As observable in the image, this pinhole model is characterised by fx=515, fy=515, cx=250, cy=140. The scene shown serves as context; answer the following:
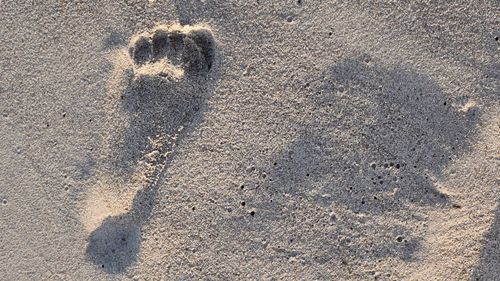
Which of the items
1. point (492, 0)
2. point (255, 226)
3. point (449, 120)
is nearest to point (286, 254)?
point (255, 226)

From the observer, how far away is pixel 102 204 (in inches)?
131

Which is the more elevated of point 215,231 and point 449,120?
point 449,120

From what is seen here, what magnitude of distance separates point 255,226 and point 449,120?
4.50 feet

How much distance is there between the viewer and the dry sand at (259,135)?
3158mm

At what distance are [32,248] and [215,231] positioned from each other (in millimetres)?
1234

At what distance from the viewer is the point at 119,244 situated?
334cm

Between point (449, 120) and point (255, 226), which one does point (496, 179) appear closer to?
point (449, 120)

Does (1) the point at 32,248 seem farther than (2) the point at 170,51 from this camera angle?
Yes

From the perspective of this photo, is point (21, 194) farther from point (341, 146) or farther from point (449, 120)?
point (449, 120)

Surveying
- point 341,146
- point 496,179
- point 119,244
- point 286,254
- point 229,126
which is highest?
point 496,179

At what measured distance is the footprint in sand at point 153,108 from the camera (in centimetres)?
321

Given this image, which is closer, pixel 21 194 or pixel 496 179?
pixel 496 179

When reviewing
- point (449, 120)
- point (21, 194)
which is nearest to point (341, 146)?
point (449, 120)

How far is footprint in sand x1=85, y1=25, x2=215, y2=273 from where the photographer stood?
3205mm
